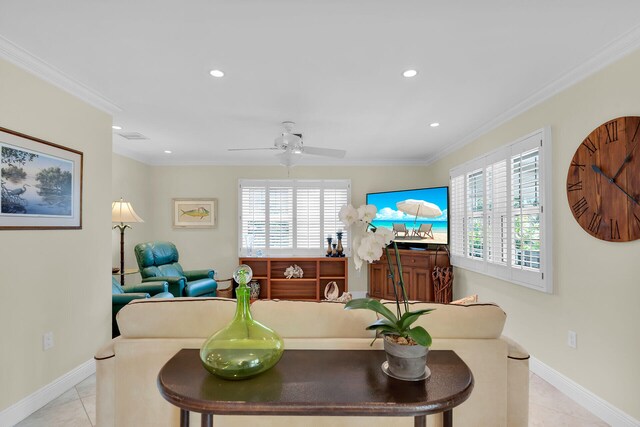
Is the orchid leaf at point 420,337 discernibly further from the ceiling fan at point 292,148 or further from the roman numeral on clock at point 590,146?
the ceiling fan at point 292,148

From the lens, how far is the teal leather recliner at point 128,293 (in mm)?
3307

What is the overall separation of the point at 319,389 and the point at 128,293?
10.3 ft

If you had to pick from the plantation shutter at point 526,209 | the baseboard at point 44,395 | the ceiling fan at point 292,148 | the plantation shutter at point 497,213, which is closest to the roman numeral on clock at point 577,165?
the plantation shutter at point 526,209

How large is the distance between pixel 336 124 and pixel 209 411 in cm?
327

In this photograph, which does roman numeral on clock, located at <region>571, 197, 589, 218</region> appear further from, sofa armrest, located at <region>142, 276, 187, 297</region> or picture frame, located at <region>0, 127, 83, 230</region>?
sofa armrest, located at <region>142, 276, 187, 297</region>

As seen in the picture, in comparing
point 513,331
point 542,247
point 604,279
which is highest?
point 542,247

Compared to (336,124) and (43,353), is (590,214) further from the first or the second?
(43,353)

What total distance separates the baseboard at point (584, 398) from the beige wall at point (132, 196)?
5.02m

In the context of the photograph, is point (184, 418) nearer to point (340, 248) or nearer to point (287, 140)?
point (287, 140)

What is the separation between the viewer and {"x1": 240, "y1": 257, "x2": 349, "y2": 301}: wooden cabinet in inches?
222

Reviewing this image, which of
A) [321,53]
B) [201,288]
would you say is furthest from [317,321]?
[201,288]

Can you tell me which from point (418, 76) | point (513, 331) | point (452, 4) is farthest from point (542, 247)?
point (452, 4)

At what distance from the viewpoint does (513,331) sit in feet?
11.0

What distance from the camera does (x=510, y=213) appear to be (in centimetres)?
327
